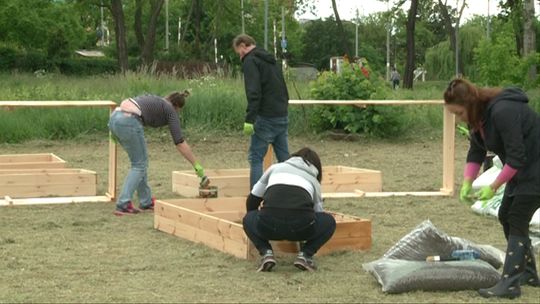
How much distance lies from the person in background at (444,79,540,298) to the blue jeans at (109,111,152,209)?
4420mm

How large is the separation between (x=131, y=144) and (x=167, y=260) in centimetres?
259

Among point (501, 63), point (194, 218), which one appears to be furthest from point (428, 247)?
point (501, 63)

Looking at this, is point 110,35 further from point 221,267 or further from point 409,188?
point 221,267

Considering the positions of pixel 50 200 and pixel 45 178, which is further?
pixel 45 178

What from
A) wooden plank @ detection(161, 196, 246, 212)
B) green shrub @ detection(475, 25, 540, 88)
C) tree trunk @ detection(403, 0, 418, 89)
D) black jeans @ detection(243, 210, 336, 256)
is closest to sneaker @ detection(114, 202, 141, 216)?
wooden plank @ detection(161, 196, 246, 212)

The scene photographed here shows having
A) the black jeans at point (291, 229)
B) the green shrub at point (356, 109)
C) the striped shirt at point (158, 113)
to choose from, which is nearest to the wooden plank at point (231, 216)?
the striped shirt at point (158, 113)

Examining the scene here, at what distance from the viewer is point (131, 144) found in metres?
9.73

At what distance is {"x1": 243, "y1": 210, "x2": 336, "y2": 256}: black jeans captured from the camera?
664 cm

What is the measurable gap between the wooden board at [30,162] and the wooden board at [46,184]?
82 cm

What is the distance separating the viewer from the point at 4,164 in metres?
12.2

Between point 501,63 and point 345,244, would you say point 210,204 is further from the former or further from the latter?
point 501,63

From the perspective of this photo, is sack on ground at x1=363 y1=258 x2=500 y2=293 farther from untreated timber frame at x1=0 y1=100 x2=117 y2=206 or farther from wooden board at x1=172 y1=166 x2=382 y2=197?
untreated timber frame at x1=0 y1=100 x2=117 y2=206

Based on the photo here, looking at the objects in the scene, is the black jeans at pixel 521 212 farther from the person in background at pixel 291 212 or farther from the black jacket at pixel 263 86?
the black jacket at pixel 263 86

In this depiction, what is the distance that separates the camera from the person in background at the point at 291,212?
21.8 ft
